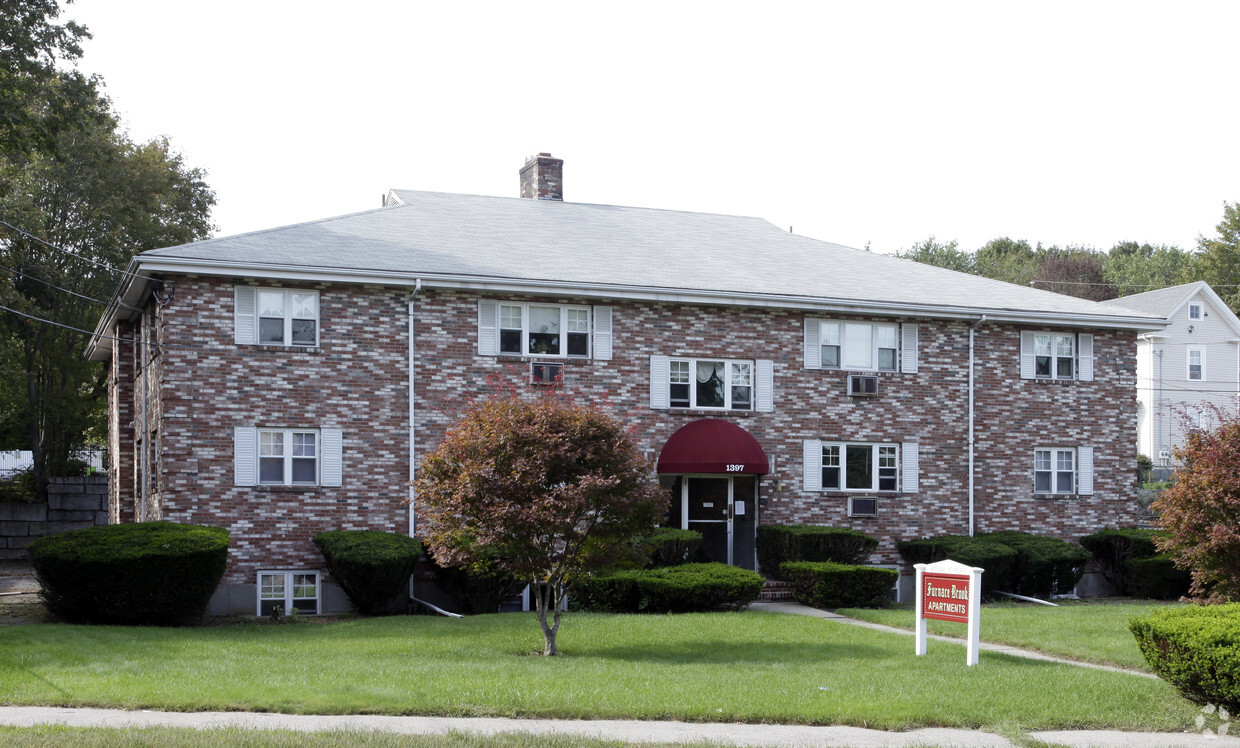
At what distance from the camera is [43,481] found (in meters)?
35.4

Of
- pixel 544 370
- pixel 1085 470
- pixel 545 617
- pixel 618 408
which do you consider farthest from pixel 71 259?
pixel 1085 470

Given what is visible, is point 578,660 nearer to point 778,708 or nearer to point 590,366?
point 778,708

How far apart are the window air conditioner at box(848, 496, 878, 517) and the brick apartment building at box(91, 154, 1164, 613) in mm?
43

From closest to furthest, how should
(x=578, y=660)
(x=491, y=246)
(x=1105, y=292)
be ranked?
(x=578, y=660), (x=491, y=246), (x=1105, y=292)

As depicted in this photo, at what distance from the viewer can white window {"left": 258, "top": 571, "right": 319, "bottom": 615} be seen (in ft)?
69.7

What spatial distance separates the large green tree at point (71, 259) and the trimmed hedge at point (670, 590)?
21.5 meters

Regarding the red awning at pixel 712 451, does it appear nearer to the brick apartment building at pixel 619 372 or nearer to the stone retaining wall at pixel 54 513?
the brick apartment building at pixel 619 372

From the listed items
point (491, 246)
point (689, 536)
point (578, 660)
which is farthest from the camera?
point (491, 246)

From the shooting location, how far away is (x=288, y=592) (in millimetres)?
21312

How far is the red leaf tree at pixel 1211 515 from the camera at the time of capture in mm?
15773

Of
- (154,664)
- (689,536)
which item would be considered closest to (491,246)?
(689,536)

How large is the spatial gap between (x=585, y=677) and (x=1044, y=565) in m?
14.3

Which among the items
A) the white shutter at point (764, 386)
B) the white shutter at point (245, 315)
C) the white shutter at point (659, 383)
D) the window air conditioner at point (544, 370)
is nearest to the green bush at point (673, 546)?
the white shutter at point (659, 383)

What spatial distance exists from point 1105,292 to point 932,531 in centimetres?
5388
